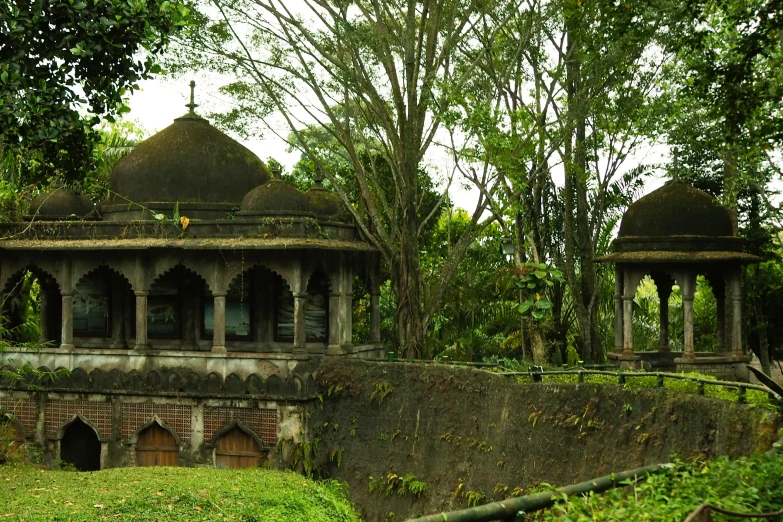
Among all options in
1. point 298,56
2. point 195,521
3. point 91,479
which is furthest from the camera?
point 298,56

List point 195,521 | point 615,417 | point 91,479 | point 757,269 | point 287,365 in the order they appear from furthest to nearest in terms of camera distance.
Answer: point 757,269
point 287,365
point 91,479
point 195,521
point 615,417

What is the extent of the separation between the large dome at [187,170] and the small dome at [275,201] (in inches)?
65.0

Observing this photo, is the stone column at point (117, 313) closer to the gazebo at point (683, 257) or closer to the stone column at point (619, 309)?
the gazebo at point (683, 257)

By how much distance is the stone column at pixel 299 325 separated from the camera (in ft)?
65.5

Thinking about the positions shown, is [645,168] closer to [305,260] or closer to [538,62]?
[538,62]

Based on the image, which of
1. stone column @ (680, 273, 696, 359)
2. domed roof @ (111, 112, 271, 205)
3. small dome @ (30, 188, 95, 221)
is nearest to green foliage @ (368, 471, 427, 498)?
stone column @ (680, 273, 696, 359)

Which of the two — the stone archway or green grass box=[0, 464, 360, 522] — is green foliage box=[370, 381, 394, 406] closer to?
green grass box=[0, 464, 360, 522]

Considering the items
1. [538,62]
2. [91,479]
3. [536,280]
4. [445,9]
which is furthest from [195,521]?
[538,62]

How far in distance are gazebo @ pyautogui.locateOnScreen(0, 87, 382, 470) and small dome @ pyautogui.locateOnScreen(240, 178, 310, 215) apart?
1.4 inches

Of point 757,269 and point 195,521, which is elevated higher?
point 757,269

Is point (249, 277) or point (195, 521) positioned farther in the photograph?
point (249, 277)

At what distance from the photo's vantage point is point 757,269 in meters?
23.5

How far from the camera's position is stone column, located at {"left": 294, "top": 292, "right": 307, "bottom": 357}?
65.5 ft

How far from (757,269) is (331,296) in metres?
10.4
